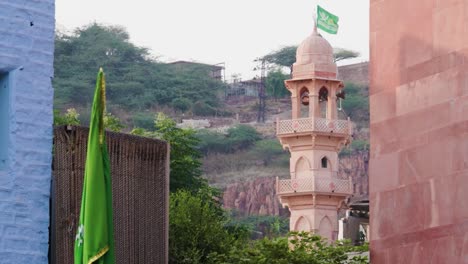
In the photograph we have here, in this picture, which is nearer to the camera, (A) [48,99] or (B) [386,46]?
(A) [48,99]

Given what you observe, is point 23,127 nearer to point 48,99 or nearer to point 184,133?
point 48,99

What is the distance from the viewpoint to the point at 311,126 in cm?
6256

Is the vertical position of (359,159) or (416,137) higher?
(359,159)

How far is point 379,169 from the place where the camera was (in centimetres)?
1342

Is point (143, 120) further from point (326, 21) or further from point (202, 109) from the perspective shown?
point (326, 21)

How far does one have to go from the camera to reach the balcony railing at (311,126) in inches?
2446

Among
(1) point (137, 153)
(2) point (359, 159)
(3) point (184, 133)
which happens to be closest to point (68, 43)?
(2) point (359, 159)

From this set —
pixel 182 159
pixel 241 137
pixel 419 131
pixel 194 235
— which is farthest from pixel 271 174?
pixel 419 131

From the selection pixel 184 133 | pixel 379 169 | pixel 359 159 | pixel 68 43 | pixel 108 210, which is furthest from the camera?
pixel 68 43

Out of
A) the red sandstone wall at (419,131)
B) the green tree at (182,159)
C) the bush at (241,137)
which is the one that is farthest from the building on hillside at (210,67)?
the red sandstone wall at (419,131)

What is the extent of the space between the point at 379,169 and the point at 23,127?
334 cm

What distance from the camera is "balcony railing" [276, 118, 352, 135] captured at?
62.1 meters

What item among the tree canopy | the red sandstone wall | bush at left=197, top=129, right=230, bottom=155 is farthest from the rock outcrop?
the red sandstone wall

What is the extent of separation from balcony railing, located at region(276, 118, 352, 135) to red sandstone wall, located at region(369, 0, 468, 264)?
1889 inches
